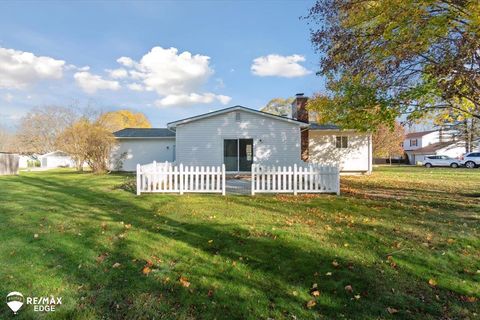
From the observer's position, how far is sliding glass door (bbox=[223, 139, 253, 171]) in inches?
650

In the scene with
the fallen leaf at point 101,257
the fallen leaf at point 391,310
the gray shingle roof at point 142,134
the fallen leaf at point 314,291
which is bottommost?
the fallen leaf at point 391,310

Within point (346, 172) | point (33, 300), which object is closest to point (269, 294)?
point (33, 300)

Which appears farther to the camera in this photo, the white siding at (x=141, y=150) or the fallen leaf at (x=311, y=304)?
the white siding at (x=141, y=150)

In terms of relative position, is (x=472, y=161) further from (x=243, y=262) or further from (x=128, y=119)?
(x=128, y=119)

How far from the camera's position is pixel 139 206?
803 centimetres

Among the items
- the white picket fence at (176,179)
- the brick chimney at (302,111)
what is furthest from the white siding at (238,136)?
the white picket fence at (176,179)

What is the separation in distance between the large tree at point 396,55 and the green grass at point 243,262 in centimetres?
384

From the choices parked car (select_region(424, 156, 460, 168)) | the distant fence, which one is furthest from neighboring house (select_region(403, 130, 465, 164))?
the distant fence

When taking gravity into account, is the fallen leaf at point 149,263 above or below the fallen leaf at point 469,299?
above

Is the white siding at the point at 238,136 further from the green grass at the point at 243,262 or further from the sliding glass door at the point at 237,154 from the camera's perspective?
the green grass at the point at 243,262

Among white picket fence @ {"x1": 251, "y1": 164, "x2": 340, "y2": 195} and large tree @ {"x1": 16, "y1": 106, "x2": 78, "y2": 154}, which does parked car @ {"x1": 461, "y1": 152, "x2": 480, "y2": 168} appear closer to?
white picket fence @ {"x1": 251, "y1": 164, "x2": 340, "y2": 195}

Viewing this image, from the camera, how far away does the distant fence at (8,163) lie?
20400 mm

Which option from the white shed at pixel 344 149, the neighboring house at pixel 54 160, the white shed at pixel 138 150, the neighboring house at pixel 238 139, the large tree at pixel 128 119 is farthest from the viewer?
the large tree at pixel 128 119

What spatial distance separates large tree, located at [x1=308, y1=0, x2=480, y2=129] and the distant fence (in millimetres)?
21879
